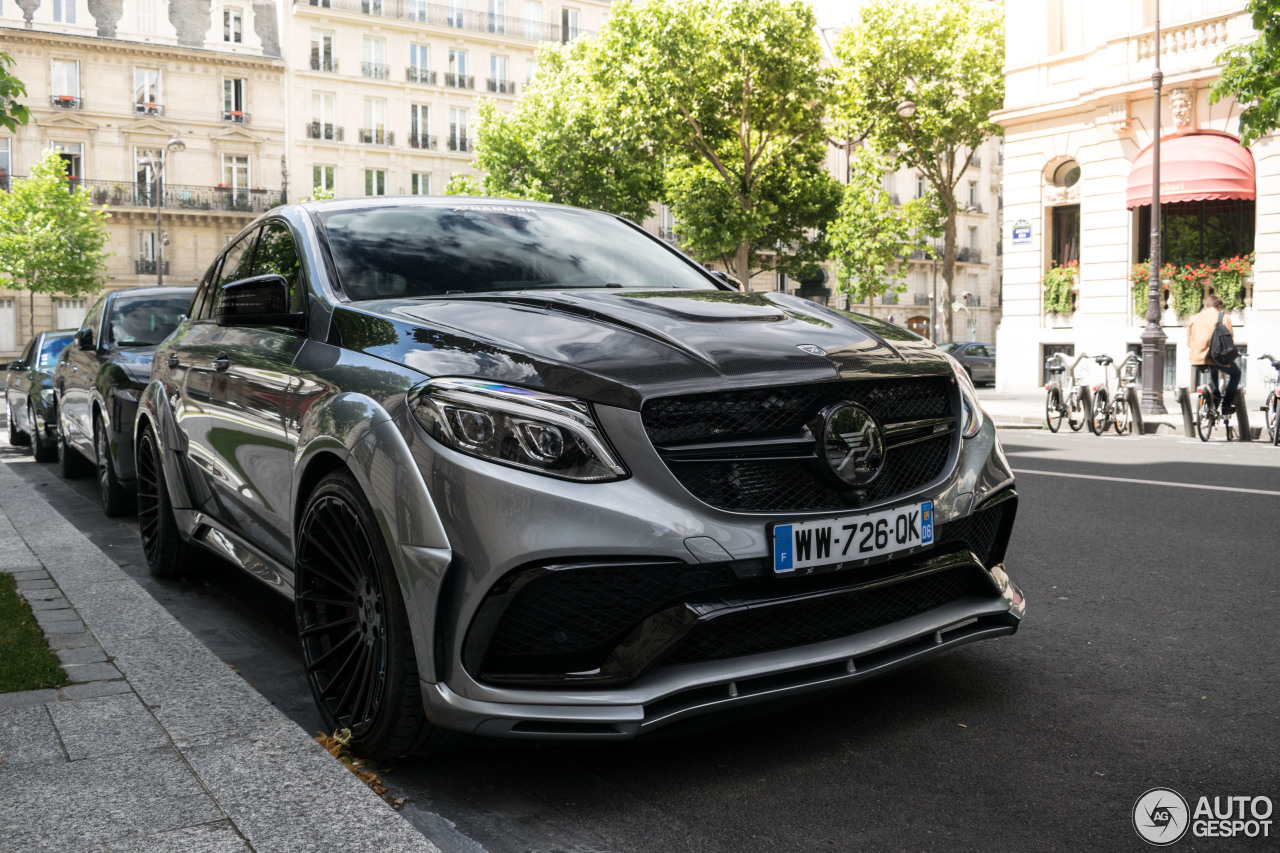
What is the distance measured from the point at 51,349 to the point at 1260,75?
44.2ft

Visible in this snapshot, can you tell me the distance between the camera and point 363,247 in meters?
4.19

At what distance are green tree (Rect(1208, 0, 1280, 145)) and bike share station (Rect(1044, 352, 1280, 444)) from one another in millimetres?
3134

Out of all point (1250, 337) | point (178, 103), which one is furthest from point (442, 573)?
point (178, 103)

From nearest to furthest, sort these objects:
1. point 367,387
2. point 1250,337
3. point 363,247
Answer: point 367,387, point 363,247, point 1250,337

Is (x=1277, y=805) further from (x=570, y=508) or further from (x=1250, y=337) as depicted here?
(x=1250, y=337)

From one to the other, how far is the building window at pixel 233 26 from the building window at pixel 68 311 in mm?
13064

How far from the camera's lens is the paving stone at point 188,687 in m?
3.45

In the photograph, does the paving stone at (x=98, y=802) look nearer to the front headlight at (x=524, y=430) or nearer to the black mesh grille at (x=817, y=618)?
the front headlight at (x=524, y=430)

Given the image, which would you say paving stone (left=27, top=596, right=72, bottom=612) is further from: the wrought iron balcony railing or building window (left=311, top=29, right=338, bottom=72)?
building window (left=311, top=29, right=338, bottom=72)

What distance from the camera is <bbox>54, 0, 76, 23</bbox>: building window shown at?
49.2 meters

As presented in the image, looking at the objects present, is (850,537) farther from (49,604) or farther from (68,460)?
(68,460)

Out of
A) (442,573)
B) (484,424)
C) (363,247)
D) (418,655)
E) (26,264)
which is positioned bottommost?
(418,655)

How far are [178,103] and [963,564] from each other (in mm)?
54001

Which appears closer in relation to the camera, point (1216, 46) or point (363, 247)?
point (363, 247)
